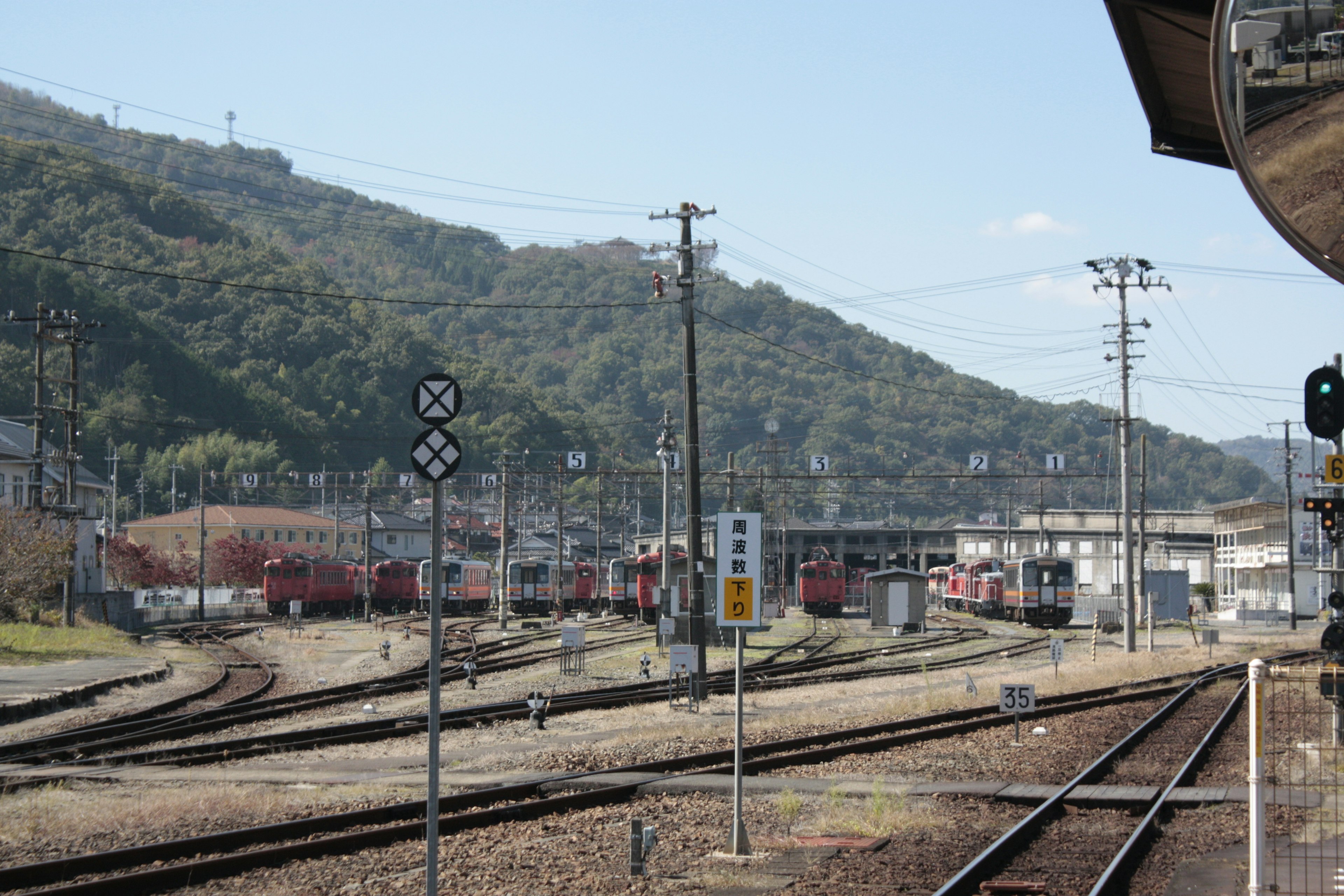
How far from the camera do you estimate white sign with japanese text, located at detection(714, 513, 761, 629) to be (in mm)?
10438

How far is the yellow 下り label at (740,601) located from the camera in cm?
1045

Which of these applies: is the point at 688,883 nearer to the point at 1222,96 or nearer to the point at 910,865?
the point at 910,865

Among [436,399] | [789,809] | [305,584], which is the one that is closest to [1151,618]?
[789,809]

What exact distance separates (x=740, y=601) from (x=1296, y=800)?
20.6 feet

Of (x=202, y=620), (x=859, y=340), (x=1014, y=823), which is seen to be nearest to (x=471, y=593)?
(x=202, y=620)

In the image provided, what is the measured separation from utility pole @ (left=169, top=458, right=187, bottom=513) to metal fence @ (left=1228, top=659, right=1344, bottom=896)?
268 feet

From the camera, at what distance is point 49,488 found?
4872 cm

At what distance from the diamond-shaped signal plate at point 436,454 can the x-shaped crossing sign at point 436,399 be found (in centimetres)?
9

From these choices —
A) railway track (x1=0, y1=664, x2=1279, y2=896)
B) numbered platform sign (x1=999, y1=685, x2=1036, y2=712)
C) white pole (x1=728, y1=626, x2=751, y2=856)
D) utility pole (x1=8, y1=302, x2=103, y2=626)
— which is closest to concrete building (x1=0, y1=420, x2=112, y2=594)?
utility pole (x1=8, y1=302, x2=103, y2=626)

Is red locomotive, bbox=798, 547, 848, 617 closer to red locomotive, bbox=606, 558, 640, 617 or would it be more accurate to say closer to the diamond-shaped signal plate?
red locomotive, bbox=606, 558, 640, 617

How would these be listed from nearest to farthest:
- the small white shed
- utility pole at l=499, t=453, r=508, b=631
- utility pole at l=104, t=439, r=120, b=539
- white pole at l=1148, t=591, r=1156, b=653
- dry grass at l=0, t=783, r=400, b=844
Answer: dry grass at l=0, t=783, r=400, b=844
white pole at l=1148, t=591, r=1156, b=653
the small white shed
utility pole at l=499, t=453, r=508, b=631
utility pole at l=104, t=439, r=120, b=539

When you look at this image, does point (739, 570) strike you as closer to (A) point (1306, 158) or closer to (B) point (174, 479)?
(A) point (1306, 158)

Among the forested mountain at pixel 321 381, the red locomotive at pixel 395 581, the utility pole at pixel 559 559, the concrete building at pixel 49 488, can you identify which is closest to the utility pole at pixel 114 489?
the concrete building at pixel 49 488

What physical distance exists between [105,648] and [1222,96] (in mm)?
37962
